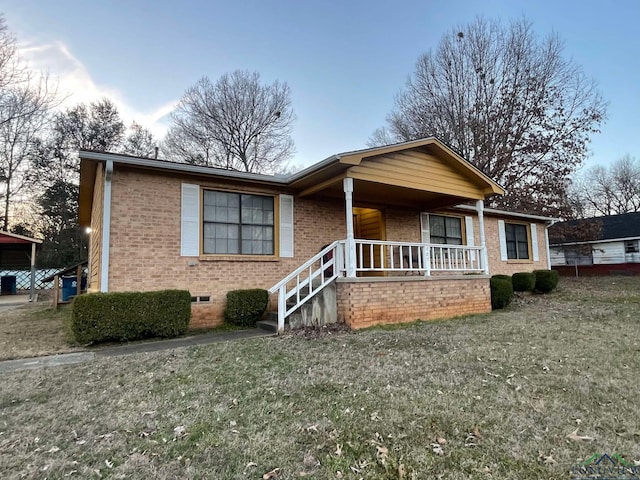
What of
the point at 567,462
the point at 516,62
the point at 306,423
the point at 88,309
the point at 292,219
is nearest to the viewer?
the point at 567,462

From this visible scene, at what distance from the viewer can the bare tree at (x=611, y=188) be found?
3169 centimetres

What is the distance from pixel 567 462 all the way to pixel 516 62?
21786 mm

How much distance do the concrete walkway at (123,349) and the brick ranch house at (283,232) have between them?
0.83 metres

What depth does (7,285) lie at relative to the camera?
18.6 m

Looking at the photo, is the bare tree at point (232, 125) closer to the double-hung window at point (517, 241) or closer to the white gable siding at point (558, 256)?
the double-hung window at point (517, 241)

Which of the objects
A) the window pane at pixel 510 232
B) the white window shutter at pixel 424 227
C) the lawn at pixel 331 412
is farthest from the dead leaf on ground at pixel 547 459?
the window pane at pixel 510 232

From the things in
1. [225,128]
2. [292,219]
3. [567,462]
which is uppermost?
[225,128]

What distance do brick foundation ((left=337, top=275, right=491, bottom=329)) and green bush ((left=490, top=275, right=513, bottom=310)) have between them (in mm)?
566

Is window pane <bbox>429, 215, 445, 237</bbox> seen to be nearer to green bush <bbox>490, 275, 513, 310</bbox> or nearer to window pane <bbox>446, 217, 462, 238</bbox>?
window pane <bbox>446, 217, 462, 238</bbox>

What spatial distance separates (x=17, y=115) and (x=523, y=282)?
26191 mm

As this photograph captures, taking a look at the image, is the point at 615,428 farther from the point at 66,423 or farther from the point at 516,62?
the point at 516,62

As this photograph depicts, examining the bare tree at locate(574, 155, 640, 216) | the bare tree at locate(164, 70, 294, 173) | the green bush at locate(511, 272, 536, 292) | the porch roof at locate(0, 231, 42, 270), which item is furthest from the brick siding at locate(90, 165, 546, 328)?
the bare tree at locate(574, 155, 640, 216)

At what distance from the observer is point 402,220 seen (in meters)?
10.8

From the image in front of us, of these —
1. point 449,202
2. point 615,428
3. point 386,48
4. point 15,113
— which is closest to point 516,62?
point 386,48
